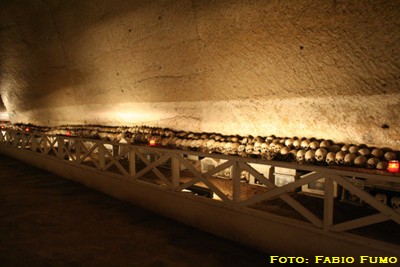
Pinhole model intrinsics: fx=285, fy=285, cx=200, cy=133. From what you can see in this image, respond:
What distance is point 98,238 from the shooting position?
4.15 m

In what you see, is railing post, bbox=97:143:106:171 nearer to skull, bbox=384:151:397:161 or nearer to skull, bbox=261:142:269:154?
skull, bbox=261:142:269:154

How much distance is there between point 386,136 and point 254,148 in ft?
7.98

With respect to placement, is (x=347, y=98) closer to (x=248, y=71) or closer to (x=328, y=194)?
(x=248, y=71)

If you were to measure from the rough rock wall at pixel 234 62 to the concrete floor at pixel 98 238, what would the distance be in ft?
10.4

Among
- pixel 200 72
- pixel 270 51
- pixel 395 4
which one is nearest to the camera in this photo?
pixel 395 4

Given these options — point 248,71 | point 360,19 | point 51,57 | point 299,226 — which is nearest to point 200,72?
point 248,71

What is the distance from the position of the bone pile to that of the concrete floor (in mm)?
2390

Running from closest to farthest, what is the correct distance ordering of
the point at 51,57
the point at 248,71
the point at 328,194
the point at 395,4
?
1. the point at 328,194
2. the point at 395,4
3. the point at 248,71
4. the point at 51,57

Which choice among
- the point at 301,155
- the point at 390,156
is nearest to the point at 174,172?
the point at 301,155

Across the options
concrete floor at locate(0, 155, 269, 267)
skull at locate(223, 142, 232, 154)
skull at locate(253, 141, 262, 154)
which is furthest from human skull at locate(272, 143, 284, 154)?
concrete floor at locate(0, 155, 269, 267)

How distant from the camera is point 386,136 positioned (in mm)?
4984

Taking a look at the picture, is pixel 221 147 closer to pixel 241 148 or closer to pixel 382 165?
pixel 241 148

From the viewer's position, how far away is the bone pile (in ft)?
16.1

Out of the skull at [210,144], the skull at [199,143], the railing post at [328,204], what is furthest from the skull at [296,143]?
the railing post at [328,204]
